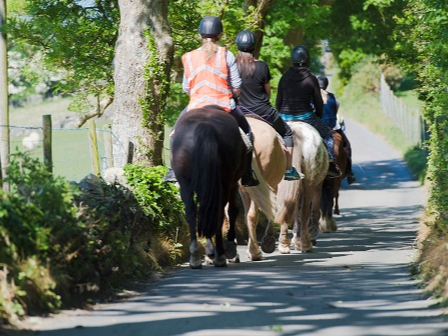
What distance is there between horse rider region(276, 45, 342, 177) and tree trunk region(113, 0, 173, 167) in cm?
169

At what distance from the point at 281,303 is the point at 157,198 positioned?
438 centimetres

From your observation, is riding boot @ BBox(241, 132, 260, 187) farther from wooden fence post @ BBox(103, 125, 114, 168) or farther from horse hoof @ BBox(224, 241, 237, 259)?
wooden fence post @ BBox(103, 125, 114, 168)

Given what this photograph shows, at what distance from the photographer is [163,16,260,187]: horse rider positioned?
12.1 m

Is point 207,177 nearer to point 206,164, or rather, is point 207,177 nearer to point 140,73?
point 206,164

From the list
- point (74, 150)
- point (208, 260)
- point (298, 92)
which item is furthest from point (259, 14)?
point (74, 150)

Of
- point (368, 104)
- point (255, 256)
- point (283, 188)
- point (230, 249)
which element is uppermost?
point (368, 104)


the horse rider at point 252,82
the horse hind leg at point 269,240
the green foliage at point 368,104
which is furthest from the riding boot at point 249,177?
the green foliage at point 368,104

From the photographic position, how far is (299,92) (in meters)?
15.4

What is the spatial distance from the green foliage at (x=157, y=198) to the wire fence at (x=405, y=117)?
25889mm

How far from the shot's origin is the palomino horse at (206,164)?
11109 mm

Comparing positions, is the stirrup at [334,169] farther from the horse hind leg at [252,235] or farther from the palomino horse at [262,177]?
the horse hind leg at [252,235]

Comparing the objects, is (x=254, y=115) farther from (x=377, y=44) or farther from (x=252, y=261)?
(x=377, y=44)

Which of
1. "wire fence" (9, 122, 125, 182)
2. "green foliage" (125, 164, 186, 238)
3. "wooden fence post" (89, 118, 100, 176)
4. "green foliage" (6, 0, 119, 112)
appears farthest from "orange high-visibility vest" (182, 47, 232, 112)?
"green foliage" (6, 0, 119, 112)

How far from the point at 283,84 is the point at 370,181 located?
22.7 meters
